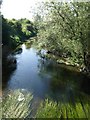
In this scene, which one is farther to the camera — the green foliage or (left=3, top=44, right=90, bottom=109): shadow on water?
the green foliage

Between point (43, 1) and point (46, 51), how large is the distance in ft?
60.4

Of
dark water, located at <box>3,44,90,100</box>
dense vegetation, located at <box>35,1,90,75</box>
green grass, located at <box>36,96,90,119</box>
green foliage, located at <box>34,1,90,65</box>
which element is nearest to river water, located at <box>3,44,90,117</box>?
dark water, located at <box>3,44,90,100</box>

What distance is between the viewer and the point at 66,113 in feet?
47.0

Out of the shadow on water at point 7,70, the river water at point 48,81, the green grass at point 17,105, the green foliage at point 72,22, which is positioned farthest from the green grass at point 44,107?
the green foliage at point 72,22

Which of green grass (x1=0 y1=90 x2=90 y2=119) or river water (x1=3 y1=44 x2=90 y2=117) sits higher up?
river water (x1=3 y1=44 x2=90 y2=117)

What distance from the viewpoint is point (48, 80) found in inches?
916

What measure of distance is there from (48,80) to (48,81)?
1.45 ft

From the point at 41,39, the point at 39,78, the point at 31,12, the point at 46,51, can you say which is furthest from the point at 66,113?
the point at 46,51

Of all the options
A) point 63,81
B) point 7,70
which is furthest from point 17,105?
point 7,70

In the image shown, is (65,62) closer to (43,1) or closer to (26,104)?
(43,1)

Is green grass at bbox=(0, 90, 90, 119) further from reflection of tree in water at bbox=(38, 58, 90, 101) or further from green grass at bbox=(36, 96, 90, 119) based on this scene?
reflection of tree in water at bbox=(38, 58, 90, 101)

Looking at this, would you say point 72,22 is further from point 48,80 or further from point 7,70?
point 7,70

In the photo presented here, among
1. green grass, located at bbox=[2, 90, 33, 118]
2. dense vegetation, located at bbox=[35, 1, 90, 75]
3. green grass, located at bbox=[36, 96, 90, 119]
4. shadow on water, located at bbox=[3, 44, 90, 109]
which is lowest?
green grass, located at bbox=[36, 96, 90, 119]

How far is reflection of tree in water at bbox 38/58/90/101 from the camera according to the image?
19.0 metres
